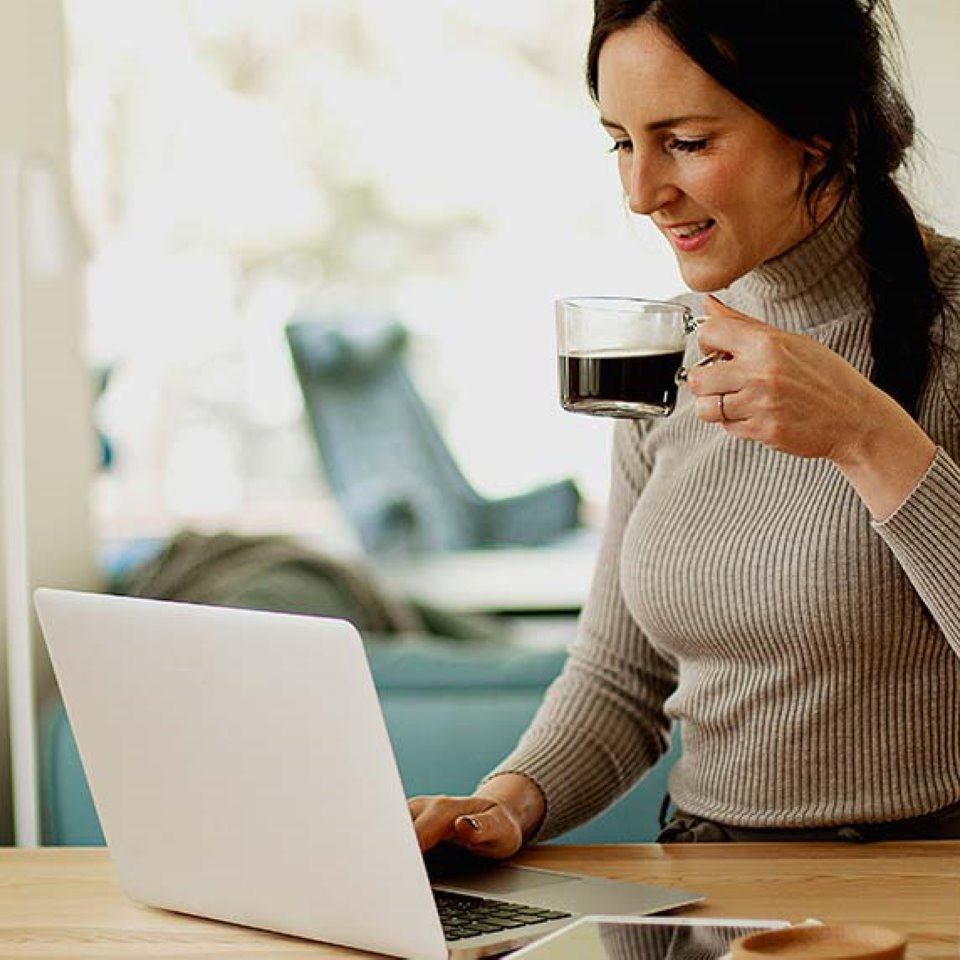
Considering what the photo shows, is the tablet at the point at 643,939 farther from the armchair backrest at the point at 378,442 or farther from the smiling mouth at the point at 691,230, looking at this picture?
the armchair backrest at the point at 378,442

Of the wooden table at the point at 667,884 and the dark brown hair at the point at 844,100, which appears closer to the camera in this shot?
the wooden table at the point at 667,884

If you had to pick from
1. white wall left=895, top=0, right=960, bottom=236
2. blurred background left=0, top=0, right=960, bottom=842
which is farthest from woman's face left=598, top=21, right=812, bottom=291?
blurred background left=0, top=0, right=960, bottom=842

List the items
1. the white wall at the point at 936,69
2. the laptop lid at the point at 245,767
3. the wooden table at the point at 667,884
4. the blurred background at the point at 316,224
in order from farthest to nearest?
the blurred background at the point at 316,224
the white wall at the point at 936,69
the wooden table at the point at 667,884
the laptop lid at the point at 245,767

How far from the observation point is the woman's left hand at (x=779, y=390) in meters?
1.34

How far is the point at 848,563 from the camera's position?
1.55 m

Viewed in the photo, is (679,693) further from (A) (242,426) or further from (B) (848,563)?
(A) (242,426)

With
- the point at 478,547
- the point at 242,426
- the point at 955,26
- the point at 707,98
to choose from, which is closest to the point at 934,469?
the point at 707,98

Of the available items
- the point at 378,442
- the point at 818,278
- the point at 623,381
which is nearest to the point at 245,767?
the point at 623,381

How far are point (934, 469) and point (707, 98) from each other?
0.38m

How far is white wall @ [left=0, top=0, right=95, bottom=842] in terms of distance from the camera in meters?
2.85

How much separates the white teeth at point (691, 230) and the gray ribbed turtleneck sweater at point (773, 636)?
0.12 meters

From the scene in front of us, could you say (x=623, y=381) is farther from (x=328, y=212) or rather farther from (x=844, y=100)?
(x=328, y=212)

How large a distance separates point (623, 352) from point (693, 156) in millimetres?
248

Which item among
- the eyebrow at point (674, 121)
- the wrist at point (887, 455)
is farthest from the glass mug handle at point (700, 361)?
the eyebrow at point (674, 121)
